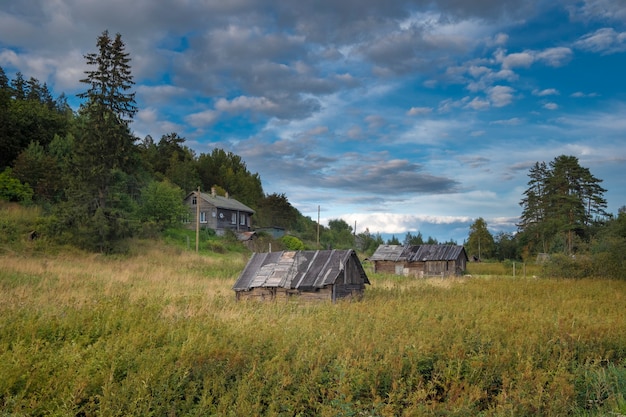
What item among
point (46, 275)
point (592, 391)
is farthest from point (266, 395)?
point (46, 275)

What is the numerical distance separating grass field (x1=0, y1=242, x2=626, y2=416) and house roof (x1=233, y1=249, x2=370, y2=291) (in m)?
4.67

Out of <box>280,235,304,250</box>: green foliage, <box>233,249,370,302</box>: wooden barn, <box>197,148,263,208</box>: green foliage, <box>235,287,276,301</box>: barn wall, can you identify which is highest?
<box>197,148,263,208</box>: green foliage

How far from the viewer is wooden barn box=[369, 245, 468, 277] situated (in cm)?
4384

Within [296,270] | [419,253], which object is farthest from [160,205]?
[296,270]

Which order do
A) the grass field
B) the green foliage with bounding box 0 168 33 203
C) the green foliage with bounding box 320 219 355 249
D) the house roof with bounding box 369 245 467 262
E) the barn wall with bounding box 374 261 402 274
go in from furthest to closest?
1. the green foliage with bounding box 320 219 355 249
2. the barn wall with bounding box 374 261 402 274
3. the house roof with bounding box 369 245 467 262
4. the green foliage with bounding box 0 168 33 203
5. the grass field

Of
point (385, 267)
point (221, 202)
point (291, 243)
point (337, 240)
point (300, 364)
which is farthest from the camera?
point (337, 240)

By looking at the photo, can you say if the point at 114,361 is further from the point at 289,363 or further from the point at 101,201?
the point at 101,201

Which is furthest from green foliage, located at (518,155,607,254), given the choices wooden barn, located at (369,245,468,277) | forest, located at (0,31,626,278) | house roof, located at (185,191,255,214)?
house roof, located at (185,191,255,214)

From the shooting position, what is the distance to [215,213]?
5650 cm

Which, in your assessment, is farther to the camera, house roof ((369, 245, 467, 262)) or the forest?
house roof ((369, 245, 467, 262))

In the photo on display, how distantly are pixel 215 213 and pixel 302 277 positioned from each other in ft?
132

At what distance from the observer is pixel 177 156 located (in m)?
73.9

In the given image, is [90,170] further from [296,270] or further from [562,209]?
[562,209]

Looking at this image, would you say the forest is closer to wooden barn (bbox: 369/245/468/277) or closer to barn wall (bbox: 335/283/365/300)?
wooden barn (bbox: 369/245/468/277)
